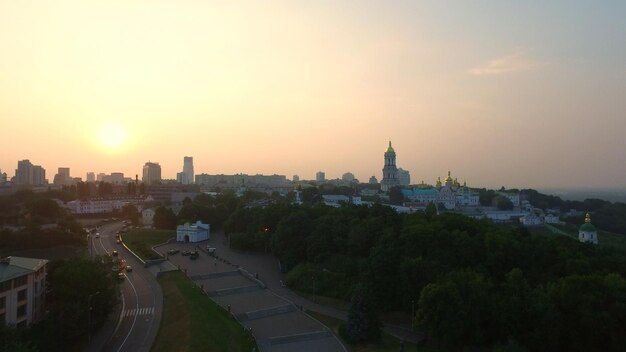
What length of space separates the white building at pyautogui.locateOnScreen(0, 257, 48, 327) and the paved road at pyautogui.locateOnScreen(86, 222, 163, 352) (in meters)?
3.56

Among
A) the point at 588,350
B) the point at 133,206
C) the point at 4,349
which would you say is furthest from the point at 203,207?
the point at 588,350

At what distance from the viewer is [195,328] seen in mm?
22141

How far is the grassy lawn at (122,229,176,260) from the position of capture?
39.1 metres

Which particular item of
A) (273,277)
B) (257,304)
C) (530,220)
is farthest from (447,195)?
(257,304)

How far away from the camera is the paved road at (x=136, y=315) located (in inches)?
854

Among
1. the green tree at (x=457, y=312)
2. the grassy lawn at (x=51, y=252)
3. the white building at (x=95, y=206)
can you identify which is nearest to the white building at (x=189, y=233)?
the grassy lawn at (x=51, y=252)

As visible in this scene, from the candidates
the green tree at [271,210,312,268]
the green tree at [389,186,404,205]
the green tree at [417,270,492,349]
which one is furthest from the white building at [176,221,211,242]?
the green tree at [389,186,404,205]

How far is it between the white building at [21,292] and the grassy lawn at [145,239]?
43.2 feet

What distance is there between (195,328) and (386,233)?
45.1 feet

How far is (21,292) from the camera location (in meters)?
22.3

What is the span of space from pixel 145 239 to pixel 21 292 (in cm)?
2503

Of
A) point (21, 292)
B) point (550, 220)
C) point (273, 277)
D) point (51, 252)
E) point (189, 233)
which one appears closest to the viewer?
point (21, 292)

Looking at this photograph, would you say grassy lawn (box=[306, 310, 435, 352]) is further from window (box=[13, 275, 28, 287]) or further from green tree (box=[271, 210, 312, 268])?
window (box=[13, 275, 28, 287])

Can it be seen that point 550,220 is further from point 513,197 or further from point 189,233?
point 189,233
